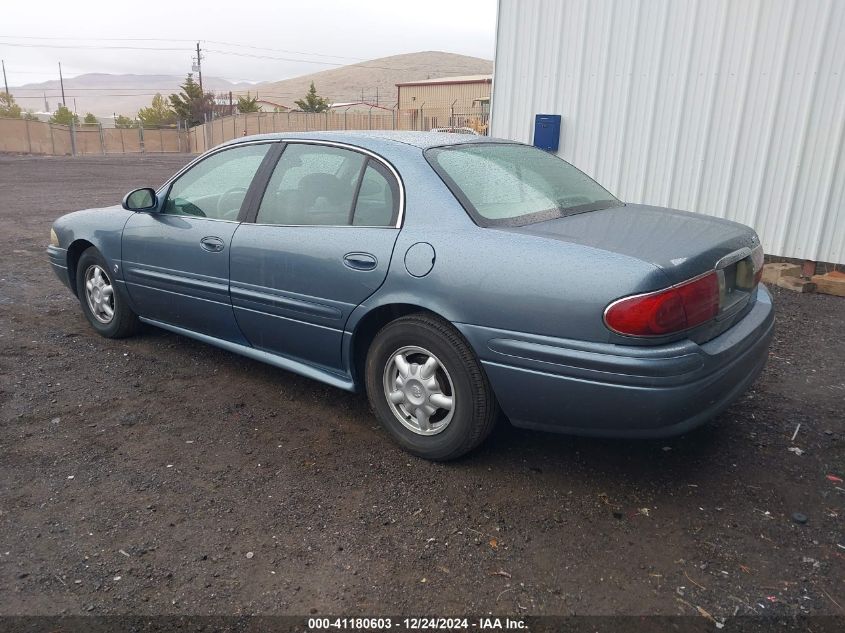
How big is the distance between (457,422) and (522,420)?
1.03 ft

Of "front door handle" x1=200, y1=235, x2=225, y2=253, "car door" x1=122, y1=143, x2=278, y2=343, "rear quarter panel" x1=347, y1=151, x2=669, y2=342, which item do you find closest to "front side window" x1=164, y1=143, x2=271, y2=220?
"car door" x1=122, y1=143, x2=278, y2=343

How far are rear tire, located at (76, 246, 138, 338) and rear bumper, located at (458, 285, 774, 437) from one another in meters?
3.05

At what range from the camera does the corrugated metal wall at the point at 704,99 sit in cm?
655

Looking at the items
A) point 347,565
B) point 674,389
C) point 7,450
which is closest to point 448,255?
point 674,389

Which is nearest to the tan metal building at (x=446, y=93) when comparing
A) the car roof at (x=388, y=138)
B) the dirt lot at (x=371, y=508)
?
the car roof at (x=388, y=138)

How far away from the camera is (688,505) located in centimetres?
295

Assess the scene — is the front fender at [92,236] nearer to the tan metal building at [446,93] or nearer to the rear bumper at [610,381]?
the rear bumper at [610,381]

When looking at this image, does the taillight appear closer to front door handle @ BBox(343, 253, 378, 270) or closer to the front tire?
the front tire

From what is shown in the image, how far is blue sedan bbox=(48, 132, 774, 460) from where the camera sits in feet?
8.84

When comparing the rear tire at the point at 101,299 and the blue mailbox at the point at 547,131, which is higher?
the blue mailbox at the point at 547,131

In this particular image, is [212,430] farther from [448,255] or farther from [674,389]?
[674,389]

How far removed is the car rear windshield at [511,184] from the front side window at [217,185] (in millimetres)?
1245

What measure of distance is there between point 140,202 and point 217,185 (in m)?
0.61

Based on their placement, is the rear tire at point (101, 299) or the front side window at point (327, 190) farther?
the rear tire at point (101, 299)
